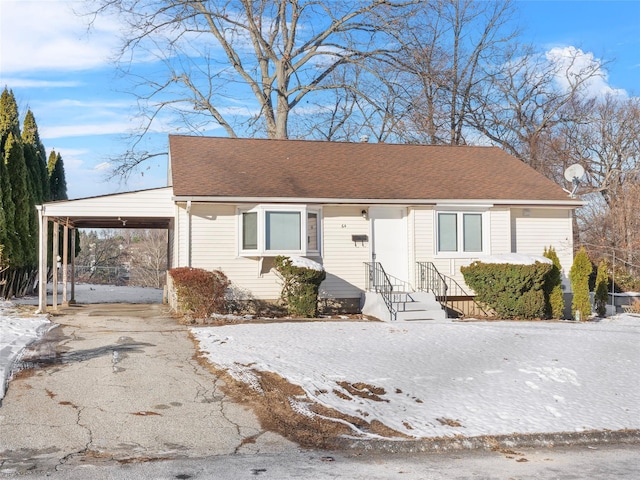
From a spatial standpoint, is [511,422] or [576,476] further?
[511,422]

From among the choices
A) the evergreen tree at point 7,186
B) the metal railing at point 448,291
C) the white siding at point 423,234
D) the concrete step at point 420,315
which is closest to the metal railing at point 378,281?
the concrete step at point 420,315

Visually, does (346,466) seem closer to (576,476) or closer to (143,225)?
(576,476)

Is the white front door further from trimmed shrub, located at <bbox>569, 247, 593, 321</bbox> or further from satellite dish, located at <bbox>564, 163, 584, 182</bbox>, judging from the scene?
satellite dish, located at <bbox>564, 163, 584, 182</bbox>

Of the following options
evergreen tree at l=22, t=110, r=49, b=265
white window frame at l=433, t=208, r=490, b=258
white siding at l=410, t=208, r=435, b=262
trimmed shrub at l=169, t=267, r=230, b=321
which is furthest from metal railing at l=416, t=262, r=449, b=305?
evergreen tree at l=22, t=110, r=49, b=265

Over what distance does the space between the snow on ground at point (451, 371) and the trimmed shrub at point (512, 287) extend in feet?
6.84

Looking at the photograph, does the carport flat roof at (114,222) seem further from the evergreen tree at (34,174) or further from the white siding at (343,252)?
the white siding at (343,252)

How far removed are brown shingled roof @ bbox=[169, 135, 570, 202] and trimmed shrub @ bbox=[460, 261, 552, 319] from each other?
2.42 m

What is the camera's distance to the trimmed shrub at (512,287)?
15.3 m

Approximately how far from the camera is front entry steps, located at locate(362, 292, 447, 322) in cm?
1509

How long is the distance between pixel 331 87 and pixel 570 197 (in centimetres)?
1342

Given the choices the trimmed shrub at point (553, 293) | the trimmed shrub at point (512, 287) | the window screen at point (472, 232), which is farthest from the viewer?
the window screen at point (472, 232)

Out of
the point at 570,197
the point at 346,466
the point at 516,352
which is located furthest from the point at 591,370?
the point at 570,197

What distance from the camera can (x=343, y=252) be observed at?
1678cm

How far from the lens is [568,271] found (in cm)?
1853
